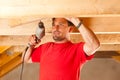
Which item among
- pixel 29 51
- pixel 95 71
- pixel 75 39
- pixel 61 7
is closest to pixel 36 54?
pixel 29 51

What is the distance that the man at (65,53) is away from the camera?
2.47m

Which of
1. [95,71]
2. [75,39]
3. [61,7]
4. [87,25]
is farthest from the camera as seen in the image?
[95,71]

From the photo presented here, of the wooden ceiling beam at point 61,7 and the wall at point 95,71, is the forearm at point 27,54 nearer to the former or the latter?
the wooden ceiling beam at point 61,7

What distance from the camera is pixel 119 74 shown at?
23.6 feet

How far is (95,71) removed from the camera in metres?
7.21

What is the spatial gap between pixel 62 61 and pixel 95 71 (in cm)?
481

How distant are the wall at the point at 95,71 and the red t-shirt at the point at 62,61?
181 inches

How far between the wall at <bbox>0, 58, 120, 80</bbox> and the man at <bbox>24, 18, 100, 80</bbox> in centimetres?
454

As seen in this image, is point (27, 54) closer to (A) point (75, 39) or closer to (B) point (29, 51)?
(B) point (29, 51)

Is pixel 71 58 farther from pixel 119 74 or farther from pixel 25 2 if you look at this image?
pixel 119 74

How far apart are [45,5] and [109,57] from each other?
483cm

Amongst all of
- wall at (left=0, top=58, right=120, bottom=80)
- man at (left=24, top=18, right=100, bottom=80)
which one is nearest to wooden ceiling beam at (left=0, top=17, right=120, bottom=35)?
man at (left=24, top=18, right=100, bottom=80)

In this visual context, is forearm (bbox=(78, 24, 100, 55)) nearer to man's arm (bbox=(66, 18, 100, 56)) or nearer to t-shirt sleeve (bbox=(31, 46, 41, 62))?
man's arm (bbox=(66, 18, 100, 56))

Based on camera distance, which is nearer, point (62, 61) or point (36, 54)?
point (62, 61)
